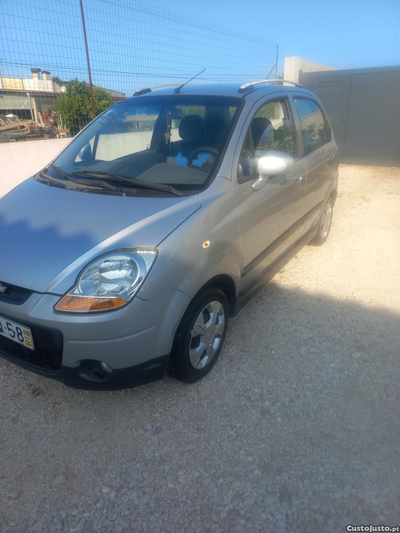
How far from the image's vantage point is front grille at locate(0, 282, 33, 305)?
6.54 feet

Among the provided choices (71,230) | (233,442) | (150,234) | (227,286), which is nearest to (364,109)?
(227,286)

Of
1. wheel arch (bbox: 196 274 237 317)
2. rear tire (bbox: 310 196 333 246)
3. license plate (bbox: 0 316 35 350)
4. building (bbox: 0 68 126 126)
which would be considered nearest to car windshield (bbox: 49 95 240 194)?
wheel arch (bbox: 196 274 237 317)

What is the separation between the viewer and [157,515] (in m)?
1.77

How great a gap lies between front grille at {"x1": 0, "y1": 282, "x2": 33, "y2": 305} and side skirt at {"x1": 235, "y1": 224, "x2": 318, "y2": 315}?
142 cm

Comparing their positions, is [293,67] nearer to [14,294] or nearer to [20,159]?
[20,159]

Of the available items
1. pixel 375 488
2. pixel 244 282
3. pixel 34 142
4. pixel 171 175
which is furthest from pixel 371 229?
pixel 34 142

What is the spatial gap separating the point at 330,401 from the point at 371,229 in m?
3.71

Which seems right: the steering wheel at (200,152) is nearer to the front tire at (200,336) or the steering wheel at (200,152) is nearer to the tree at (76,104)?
the front tire at (200,336)

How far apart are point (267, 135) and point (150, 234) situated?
1593 mm

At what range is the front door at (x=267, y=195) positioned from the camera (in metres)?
2.72

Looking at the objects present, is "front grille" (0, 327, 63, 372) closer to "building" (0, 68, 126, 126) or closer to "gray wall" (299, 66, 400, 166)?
"building" (0, 68, 126, 126)

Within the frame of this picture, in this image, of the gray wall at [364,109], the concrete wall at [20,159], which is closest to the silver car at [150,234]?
the concrete wall at [20,159]

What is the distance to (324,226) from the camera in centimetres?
482

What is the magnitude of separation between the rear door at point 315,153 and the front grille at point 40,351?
2.72 meters
